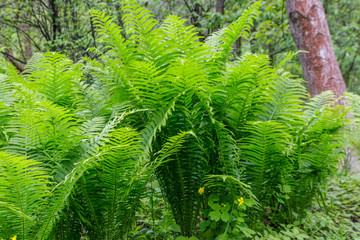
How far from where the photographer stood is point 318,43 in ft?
10.3

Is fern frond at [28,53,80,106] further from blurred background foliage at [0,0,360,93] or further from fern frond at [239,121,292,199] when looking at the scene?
blurred background foliage at [0,0,360,93]

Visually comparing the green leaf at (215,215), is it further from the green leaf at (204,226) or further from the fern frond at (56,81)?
the fern frond at (56,81)

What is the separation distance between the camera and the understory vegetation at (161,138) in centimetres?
120

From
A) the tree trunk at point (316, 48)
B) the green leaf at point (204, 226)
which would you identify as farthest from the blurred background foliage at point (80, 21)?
the green leaf at point (204, 226)

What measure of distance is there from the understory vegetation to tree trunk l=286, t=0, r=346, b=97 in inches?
63.4

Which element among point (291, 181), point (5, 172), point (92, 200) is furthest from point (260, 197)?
point (5, 172)

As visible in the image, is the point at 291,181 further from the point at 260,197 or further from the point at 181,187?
the point at 181,187

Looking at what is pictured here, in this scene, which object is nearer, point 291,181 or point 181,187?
point 181,187

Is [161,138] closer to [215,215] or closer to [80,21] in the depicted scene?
[215,215]

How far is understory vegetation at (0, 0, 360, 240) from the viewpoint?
47.3 inches

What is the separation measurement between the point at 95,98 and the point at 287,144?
44.5 inches

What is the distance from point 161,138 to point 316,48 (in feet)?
8.40

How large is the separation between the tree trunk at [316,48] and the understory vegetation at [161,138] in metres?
1.61

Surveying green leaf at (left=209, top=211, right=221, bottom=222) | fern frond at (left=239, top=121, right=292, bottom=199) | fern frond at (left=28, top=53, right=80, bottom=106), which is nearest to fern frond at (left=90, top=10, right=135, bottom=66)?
fern frond at (left=28, top=53, right=80, bottom=106)
